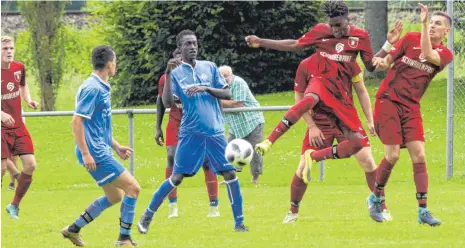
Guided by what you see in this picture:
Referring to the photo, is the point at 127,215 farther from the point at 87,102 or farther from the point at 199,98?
the point at 199,98

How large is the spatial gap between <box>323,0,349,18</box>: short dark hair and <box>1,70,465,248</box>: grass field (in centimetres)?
211

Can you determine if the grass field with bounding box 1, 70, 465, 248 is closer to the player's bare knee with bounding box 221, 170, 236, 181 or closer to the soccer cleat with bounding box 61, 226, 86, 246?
the soccer cleat with bounding box 61, 226, 86, 246

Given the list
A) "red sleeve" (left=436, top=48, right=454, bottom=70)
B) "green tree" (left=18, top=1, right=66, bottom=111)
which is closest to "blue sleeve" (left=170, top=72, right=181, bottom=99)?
"red sleeve" (left=436, top=48, right=454, bottom=70)

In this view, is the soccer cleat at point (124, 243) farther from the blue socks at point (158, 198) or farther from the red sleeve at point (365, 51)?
the red sleeve at point (365, 51)

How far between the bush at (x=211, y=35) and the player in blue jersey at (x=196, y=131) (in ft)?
58.1

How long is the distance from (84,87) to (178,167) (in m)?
1.87

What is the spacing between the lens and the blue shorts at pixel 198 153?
11.9 metres

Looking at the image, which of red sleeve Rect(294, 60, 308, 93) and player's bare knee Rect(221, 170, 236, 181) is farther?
red sleeve Rect(294, 60, 308, 93)

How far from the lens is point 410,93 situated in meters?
12.0

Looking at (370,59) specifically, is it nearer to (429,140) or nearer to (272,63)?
(429,140)

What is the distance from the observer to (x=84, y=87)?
10430 mm

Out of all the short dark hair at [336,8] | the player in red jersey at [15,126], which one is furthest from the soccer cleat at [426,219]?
the player in red jersey at [15,126]

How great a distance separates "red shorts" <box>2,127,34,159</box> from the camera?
47.8ft

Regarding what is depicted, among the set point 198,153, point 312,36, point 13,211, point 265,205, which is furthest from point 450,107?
point 13,211
